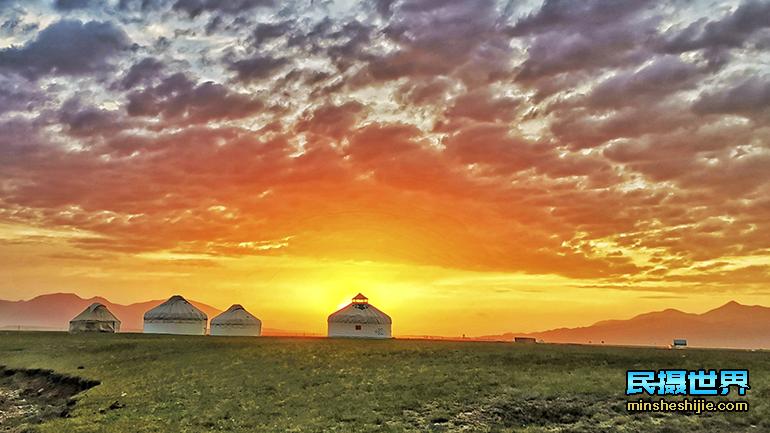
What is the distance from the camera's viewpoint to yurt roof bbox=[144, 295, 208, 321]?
4493 inches

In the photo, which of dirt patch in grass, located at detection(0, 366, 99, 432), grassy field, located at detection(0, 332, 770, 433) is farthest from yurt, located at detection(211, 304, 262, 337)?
grassy field, located at detection(0, 332, 770, 433)

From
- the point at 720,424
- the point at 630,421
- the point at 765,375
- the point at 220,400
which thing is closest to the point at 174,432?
the point at 220,400

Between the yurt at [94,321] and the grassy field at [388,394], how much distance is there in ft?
223

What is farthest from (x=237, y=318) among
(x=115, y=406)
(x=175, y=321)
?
(x=115, y=406)

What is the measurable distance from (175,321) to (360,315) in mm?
37886

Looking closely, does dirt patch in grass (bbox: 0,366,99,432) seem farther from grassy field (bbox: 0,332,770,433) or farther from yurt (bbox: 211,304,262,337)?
yurt (bbox: 211,304,262,337)

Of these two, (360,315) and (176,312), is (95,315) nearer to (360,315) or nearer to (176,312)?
(176,312)

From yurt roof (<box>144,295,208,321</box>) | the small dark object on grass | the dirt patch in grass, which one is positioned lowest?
the dirt patch in grass

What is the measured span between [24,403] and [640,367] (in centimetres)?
4405

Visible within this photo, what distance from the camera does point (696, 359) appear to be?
41469 millimetres

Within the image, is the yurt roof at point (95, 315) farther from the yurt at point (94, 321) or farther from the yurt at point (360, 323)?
the yurt at point (360, 323)

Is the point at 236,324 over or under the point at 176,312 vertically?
under

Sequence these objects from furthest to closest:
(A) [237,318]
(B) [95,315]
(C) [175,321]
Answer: (B) [95,315] < (A) [237,318] < (C) [175,321]

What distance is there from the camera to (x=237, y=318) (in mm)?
115688
